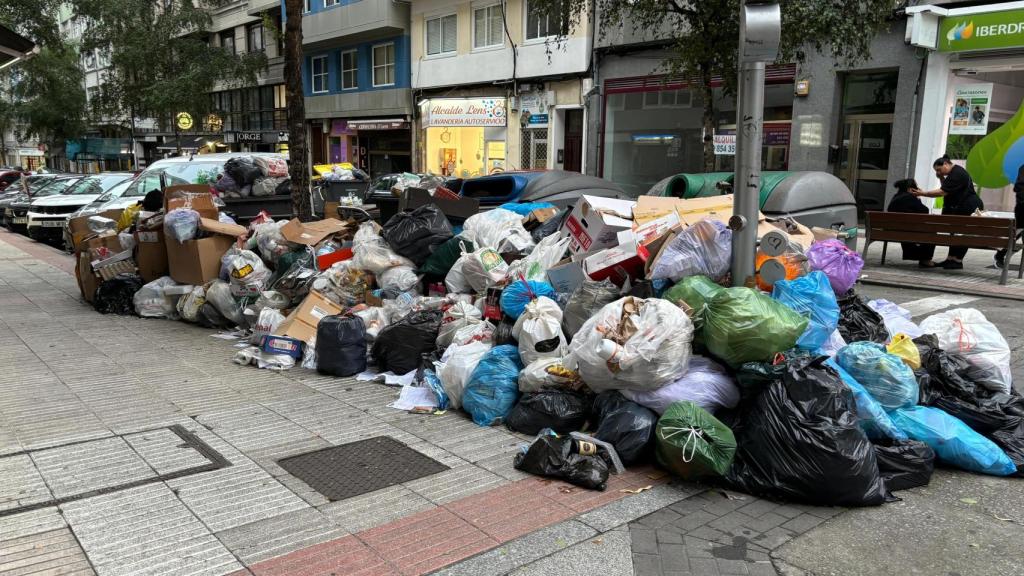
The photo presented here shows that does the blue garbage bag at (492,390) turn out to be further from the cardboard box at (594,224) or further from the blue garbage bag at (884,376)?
the blue garbage bag at (884,376)

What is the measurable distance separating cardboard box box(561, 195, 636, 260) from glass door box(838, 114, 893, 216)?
35.7ft

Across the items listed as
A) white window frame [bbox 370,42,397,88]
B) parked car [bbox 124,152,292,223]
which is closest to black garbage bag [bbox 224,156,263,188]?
parked car [bbox 124,152,292,223]

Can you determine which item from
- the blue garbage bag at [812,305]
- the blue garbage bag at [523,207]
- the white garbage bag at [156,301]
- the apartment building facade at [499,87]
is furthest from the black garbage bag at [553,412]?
the apartment building facade at [499,87]

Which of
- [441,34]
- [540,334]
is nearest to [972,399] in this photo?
[540,334]

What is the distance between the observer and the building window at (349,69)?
29000mm

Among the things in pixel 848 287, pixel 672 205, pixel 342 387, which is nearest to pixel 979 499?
pixel 848 287

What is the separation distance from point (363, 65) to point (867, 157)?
18932mm

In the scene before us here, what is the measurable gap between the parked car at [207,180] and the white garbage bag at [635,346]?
719 cm

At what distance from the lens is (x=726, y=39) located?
11.4 meters

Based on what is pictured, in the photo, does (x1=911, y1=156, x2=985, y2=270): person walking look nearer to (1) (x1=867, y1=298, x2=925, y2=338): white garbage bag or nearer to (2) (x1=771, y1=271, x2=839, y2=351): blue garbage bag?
(1) (x1=867, y1=298, x2=925, y2=338): white garbage bag

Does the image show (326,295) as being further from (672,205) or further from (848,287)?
(848,287)

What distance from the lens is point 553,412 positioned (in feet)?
14.7

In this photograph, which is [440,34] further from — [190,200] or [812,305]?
[812,305]

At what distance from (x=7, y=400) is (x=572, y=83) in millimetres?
17712
